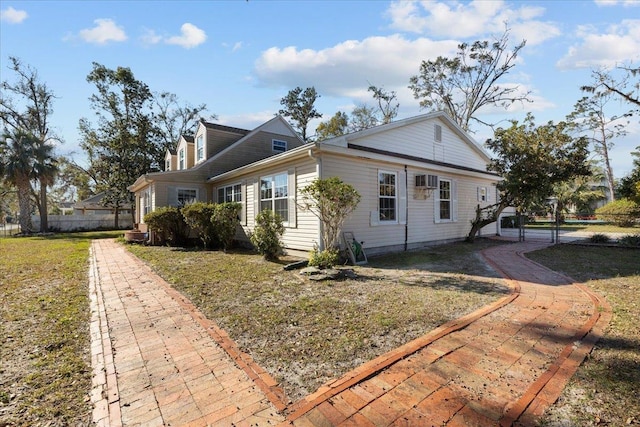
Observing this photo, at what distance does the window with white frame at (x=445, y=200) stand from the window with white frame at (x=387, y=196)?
9.18 ft

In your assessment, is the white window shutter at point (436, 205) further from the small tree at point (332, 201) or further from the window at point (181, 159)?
the window at point (181, 159)

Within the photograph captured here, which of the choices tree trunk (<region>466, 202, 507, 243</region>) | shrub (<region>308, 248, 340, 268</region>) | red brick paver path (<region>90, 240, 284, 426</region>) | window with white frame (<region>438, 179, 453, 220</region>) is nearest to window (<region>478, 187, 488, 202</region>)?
tree trunk (<region>466, 202, 507, 243</region>)

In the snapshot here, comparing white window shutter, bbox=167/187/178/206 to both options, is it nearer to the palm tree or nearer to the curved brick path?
the curved brick path

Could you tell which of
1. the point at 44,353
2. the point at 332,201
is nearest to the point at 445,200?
the point at 332,201

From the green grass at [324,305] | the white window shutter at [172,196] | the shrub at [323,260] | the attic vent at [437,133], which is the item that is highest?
the attic vent at [437,133]

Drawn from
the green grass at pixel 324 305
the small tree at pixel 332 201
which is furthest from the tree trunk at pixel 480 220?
the small tree at pixel 332 201

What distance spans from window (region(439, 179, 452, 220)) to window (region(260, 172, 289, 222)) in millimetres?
6199

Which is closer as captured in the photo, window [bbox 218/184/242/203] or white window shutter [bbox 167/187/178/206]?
window [bbox 218/184/242/203]

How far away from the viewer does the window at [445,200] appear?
39.3 feet

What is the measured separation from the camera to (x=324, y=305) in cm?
471

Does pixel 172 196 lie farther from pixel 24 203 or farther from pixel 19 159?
pixel 24 203

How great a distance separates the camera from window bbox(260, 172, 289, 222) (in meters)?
9.83

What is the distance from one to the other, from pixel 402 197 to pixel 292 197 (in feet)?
12.3

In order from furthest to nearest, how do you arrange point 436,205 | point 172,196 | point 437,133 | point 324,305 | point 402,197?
point 172,196
point 437,133
point 436,205
point 402,197
point 324,305
